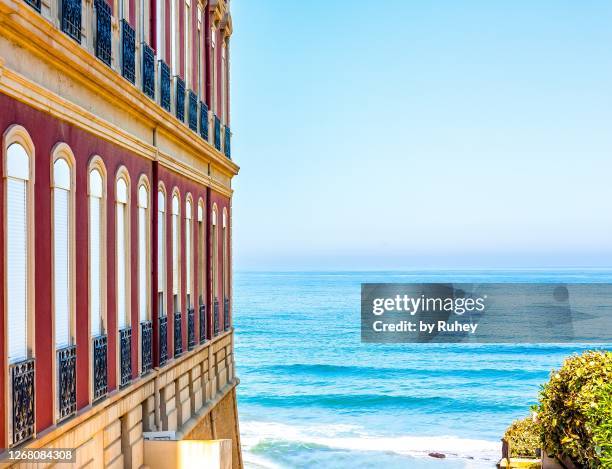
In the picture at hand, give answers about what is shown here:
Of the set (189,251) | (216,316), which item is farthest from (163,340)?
(216,316)

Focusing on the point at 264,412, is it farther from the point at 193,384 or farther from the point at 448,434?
the point at 193,384

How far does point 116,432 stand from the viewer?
485 inches

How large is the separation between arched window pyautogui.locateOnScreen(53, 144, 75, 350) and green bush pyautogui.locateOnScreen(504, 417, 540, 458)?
56.8ft

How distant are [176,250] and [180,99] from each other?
2.47m

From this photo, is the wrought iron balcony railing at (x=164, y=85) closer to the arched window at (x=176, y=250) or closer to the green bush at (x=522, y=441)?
the arched window at (x=176, y=250)

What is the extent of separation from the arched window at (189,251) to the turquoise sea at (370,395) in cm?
2209

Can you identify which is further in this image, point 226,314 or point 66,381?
point 226,314

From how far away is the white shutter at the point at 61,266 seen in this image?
10156 mm

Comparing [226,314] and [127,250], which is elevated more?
[127,250]

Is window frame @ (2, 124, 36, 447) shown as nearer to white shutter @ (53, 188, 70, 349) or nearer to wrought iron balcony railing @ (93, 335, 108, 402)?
white shutter @ (53, 188, 70, 349)

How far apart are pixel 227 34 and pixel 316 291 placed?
12576 cm

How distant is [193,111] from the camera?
18.1 metres

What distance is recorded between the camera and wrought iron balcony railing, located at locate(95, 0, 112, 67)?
38.1 ft

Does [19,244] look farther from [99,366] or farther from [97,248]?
[99,366]
